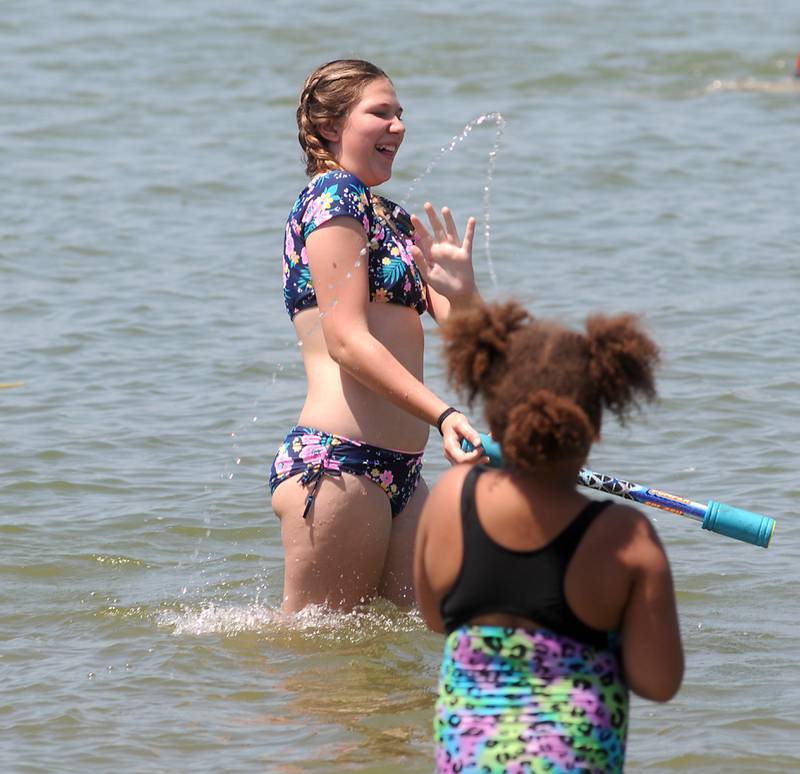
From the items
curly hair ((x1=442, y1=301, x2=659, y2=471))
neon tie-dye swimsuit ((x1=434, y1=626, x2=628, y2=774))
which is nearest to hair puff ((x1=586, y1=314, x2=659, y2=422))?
curly hair ((x1=442, y1=301, x2=659, y2=471))

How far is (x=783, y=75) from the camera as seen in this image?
17.8 m

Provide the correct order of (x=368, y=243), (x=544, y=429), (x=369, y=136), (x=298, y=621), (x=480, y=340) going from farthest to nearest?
(x=298, y=621)
(x=369, y=136)
(x=368, y=243)
(x=480, y=340)
(x=544, y=429)

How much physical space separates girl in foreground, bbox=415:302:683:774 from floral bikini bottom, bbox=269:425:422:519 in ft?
4.85

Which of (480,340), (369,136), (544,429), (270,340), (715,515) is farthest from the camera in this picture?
(270,340)

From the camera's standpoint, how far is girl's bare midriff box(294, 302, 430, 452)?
4277 mm

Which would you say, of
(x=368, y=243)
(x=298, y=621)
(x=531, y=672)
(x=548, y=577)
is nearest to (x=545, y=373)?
(x=548, y=577)

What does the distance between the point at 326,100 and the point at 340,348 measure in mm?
716

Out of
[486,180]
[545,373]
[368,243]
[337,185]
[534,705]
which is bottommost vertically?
[534,705]

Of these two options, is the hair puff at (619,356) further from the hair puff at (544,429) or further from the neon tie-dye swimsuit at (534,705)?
the neon tie-dye swimsuit at (534,705)

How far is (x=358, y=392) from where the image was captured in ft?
14.0

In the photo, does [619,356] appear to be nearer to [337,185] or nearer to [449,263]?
[449,263]

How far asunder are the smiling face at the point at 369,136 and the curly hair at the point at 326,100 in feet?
0.07

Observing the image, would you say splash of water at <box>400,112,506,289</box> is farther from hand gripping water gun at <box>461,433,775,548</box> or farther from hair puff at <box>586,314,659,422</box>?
hair puff at <box>586,314,659,422</box>

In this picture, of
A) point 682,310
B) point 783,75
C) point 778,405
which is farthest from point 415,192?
point 783,75
